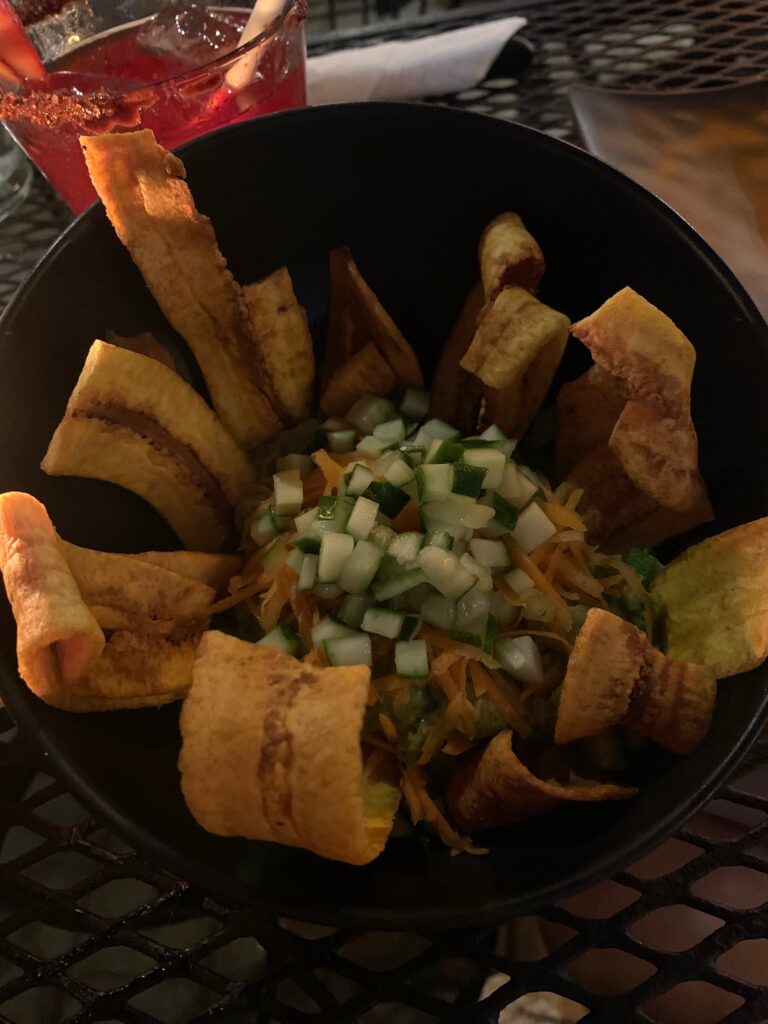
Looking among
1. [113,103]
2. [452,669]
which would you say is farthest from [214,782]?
[113,103]

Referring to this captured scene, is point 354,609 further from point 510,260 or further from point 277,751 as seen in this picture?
point 510,260

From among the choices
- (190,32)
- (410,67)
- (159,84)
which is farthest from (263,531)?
(410,67)

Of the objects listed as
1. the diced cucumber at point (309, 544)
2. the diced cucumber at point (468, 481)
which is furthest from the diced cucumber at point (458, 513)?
the diced cucumber at point (309, 544)

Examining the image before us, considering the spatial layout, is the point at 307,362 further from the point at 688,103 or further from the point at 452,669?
the point at 688,103

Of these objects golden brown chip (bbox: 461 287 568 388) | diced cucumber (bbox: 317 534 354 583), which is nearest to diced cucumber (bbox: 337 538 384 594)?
diced cucumber (bbox: 317 534 354 583)

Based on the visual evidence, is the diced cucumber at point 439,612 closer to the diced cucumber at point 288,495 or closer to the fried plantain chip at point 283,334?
the diced cucumber at point 288,495

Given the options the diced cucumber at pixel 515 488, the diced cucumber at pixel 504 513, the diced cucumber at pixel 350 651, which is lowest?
the diced cucumber at pixel 350 651
